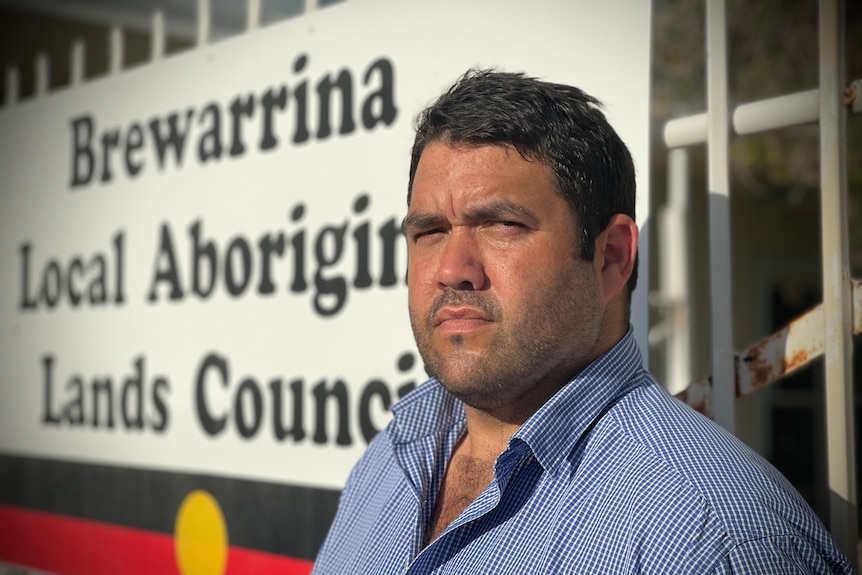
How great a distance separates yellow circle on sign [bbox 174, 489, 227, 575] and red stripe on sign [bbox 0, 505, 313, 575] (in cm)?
4

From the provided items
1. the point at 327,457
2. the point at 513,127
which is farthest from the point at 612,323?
the point at 327,457

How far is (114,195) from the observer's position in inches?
119

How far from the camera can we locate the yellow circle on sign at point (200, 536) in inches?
103

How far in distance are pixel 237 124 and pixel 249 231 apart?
333 millimetres

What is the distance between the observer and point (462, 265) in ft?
4.91

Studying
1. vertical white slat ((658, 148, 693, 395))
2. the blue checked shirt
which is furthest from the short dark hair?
vertical white slat ((658, 148, 693, 395))

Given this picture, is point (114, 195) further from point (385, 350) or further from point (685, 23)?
point (685, 23)

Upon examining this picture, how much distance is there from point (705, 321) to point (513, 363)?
6.41 meters

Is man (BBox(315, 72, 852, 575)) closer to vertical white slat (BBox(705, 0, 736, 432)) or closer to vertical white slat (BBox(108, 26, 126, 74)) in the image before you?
vertical white slat (BBox(705, 0, 736, 432))

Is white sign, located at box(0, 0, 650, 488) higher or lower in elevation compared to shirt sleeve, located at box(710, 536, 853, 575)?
higher

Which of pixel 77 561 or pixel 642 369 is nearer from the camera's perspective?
pixel 642 369

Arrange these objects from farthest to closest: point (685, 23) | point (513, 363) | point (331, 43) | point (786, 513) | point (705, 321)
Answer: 1. point (705, 321)
2. point (685, 23)
3. point (331, 43)
4. point (513, 363)
5. point (786, 513)

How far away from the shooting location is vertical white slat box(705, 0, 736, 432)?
172 cm

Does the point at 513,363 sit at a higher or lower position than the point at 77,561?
higher
